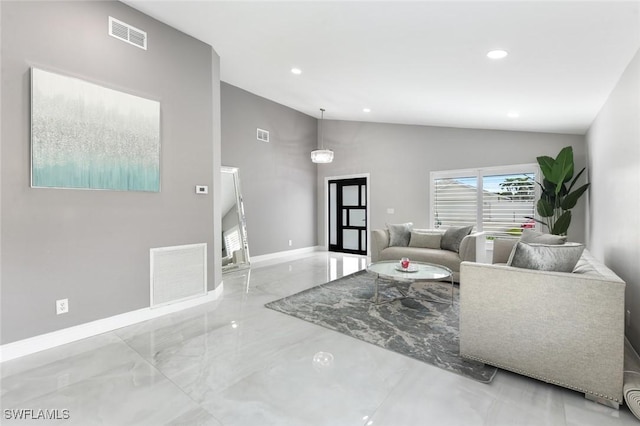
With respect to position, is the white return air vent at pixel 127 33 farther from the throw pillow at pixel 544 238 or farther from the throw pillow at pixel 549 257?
the throw pillow at pixel 544 238

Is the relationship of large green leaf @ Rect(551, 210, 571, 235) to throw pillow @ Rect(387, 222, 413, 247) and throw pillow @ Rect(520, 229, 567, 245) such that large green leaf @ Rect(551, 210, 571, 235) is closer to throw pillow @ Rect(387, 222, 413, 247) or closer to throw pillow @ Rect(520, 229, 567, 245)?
throw pillow @ Rect(520, 229, 567, 245)

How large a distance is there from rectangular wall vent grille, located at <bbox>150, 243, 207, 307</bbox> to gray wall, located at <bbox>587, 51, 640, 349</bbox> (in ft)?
13.7

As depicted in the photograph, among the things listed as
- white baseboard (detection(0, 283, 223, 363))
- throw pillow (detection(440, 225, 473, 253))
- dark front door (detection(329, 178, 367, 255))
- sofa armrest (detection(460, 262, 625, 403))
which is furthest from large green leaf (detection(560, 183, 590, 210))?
white baseboard (detection(0, 283, 223, 363))

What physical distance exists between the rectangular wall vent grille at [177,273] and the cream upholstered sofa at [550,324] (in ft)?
9.83

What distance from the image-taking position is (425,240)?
5168 mm

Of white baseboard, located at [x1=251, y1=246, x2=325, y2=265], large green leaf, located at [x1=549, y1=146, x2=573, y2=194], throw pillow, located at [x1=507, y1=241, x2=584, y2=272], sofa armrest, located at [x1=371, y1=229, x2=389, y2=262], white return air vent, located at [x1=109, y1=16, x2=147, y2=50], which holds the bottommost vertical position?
white baseboard, located at [x1=251, y1=246, x2=325, y2=265]

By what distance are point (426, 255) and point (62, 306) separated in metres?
4.55

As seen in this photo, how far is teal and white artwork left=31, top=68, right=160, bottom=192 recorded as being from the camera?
8.30 feet

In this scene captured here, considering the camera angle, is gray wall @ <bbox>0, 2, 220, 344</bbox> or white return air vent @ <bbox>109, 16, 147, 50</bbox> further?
white return air vent @ <bbox>109, 16, 147, 50</bbox>

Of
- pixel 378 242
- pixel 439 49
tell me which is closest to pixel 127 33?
pixel 439 49

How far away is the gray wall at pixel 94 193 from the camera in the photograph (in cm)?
240

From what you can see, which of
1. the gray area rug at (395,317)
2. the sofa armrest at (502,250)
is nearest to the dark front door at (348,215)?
the gray area rug at (395,317)

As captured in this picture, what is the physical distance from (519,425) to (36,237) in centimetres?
377

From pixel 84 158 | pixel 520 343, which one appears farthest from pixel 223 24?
pixel 520 343
